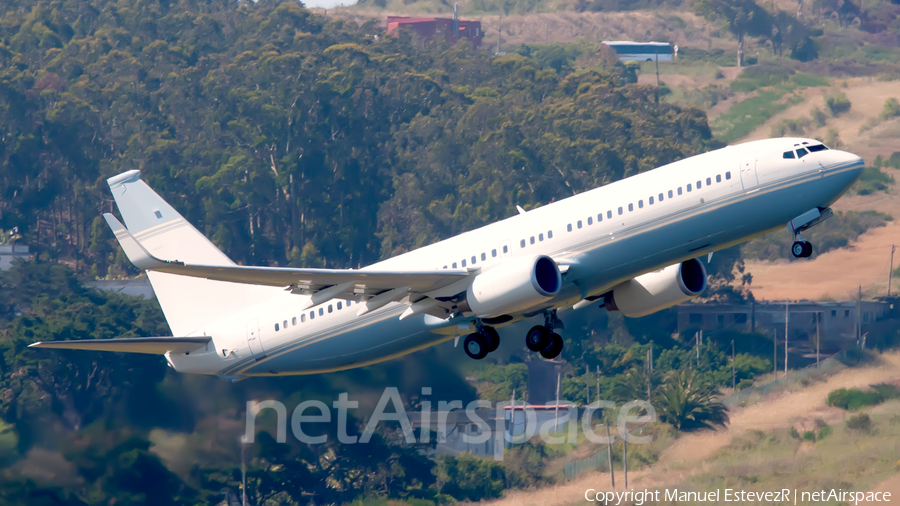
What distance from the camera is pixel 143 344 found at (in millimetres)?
38062

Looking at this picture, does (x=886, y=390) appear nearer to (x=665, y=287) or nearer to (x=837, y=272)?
(x=665, y=287)

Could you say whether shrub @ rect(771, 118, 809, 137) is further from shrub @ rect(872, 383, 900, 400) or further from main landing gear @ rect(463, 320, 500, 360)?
main landing gear @ rect(463, 320, 500, 360)

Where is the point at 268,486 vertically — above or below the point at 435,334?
below

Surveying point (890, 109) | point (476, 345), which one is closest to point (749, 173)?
point (476, 345)

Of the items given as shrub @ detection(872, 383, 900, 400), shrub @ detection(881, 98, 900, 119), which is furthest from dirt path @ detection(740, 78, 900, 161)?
shrub @ detection(872, 383, 900, 400)

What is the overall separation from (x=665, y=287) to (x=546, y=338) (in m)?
4.55

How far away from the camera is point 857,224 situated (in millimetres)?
118000

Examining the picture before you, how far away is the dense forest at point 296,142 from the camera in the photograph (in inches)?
4469

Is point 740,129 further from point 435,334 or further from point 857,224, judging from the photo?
point 435,334

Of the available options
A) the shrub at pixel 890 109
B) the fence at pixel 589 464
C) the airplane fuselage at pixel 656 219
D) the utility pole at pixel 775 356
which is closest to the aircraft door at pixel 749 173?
the airplane fuselage at pixel 656 219

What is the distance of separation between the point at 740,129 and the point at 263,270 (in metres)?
131

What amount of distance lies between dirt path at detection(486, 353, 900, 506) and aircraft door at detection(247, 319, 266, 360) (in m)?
27.5

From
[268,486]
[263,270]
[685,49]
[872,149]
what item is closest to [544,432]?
[268,486]

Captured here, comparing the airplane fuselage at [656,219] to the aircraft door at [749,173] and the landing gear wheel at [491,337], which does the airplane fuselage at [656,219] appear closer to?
the aircraft door at [749,173]
